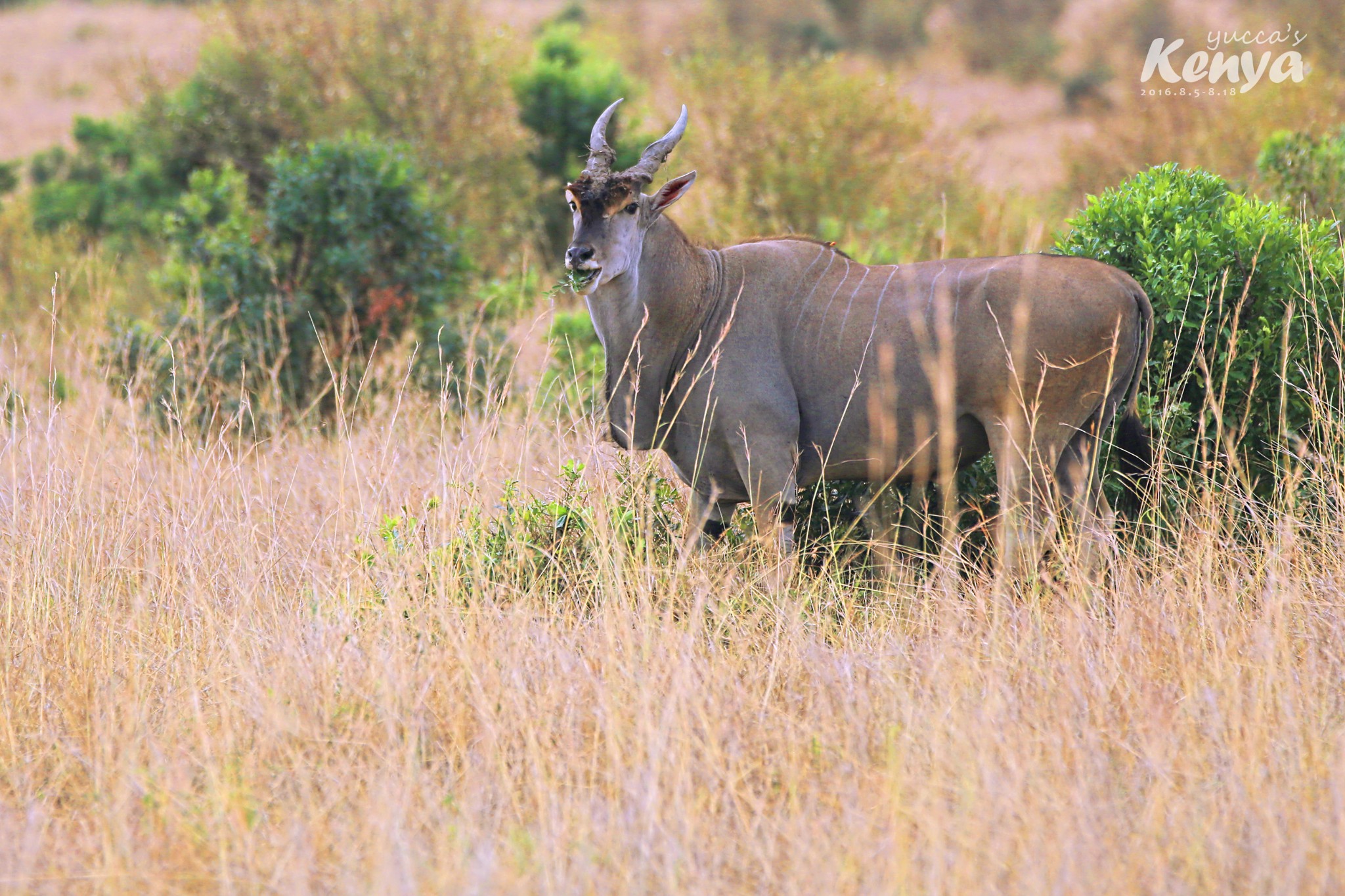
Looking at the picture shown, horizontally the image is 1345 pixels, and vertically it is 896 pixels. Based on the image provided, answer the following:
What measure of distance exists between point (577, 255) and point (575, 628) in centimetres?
134

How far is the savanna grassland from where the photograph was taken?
3084mm

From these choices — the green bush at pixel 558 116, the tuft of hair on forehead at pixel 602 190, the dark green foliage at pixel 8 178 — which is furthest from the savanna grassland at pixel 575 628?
the dark green foliage at pixel 8 178

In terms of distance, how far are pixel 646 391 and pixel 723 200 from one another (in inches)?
299

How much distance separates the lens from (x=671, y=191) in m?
5.02

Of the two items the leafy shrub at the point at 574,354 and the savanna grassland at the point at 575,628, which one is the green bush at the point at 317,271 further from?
the leafy shrub at the point at 574,354

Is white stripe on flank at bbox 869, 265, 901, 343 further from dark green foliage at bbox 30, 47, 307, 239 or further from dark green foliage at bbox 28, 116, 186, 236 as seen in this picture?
dark green foliage at bbox 28, 116, 186, 236

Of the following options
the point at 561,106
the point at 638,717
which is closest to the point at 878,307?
the point at 638,717

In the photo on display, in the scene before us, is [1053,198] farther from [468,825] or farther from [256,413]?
[468,825]

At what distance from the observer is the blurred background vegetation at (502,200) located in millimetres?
5414

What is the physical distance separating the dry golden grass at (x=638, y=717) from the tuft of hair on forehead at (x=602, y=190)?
1.08m

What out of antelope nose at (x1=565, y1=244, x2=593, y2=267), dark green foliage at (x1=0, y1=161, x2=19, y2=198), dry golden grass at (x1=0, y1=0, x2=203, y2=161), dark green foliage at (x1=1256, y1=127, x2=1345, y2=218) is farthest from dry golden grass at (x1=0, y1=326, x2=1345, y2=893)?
dry golden grass at (x1=0, y1=0, x2=203, y2=161)

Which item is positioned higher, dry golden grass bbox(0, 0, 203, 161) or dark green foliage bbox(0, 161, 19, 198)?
dry golden grass bbox(0, 0, 203, 161)

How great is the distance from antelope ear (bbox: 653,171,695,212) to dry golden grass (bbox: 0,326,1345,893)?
1.09m

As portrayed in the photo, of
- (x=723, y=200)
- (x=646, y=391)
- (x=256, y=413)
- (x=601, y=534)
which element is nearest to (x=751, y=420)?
(x=646, y=391)
